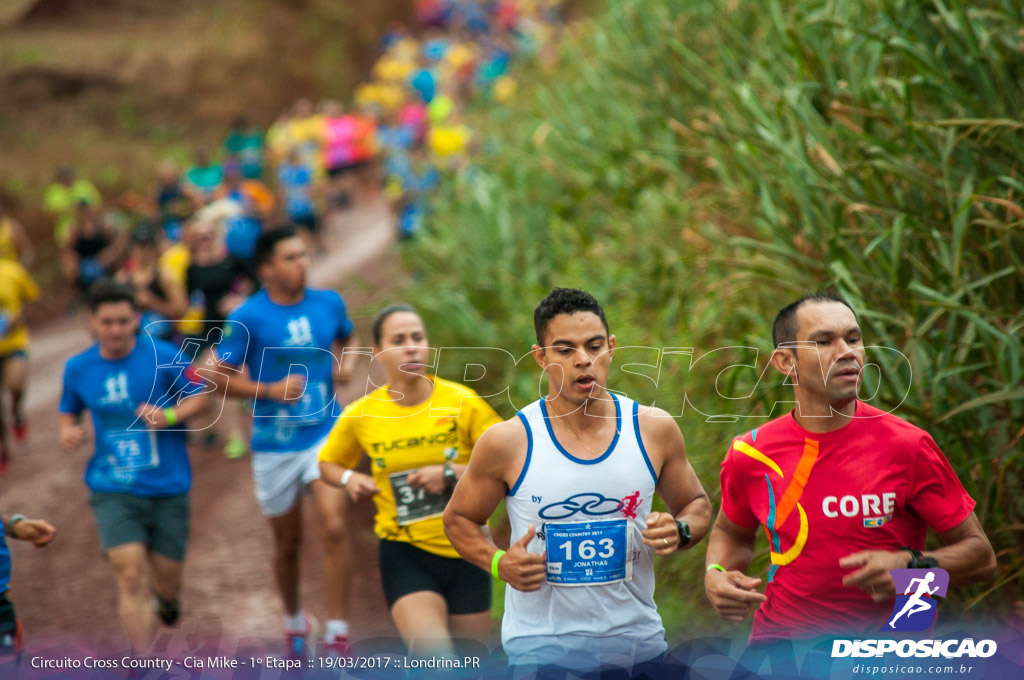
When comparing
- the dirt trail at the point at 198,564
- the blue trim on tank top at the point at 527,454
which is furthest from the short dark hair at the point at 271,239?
the blue trim on tank top at the point at 527,454

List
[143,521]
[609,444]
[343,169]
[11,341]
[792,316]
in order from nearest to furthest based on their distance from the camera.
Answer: [792,316], [609,444], [143,521], [11,341], [343,169]

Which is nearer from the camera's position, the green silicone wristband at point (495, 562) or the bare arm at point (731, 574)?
the bare arm at point (731, 574)

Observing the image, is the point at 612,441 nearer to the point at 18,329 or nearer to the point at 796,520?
the point at 796,520

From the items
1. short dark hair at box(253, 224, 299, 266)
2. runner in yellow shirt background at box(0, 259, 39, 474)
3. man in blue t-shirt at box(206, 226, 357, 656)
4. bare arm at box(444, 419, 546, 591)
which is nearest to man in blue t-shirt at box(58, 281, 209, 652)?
man in blue t-shirt at box(206, 226, 357, 656)

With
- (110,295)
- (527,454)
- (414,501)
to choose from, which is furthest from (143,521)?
(527,454)

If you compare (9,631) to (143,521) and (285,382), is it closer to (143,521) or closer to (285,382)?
(143,521)

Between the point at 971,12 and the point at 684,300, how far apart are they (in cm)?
251

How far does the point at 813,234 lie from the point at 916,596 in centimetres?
277

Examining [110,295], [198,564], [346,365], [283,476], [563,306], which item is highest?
[110,295]

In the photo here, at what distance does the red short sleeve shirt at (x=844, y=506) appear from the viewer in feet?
9.64

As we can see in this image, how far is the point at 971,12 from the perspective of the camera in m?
5.04

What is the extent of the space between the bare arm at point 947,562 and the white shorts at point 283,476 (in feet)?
11.5

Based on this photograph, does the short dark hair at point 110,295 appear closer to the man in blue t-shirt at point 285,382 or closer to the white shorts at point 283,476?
the man in blue t-shirt at point 285,382

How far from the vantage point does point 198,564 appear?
24.3 feet
